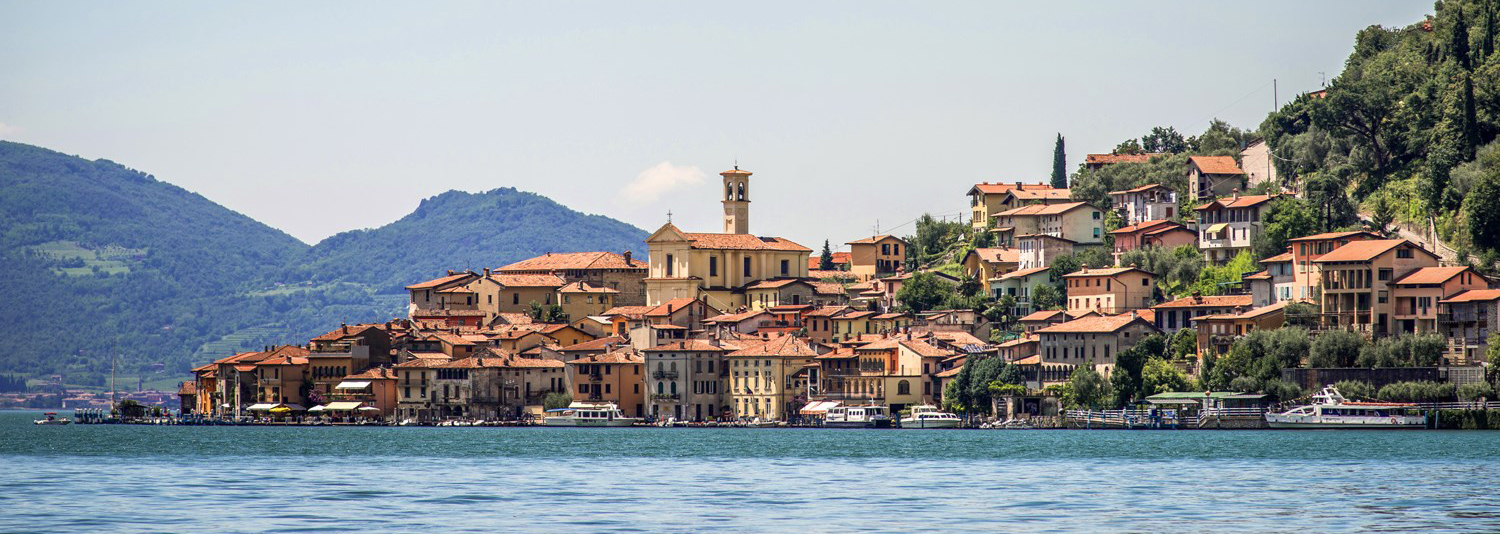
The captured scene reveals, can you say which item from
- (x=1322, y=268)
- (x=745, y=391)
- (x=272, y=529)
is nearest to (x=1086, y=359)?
(x=1322, y=268)

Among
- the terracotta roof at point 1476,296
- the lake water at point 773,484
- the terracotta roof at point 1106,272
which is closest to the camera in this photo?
the lake water at point 773,484

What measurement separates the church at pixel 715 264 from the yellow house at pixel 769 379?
47.5 feet

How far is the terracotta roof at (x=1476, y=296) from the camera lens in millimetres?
88500

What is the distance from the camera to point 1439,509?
4462 cm

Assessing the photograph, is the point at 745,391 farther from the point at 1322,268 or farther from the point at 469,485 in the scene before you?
the point at 469,485

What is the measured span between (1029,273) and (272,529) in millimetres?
80068

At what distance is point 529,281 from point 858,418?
32962 mm

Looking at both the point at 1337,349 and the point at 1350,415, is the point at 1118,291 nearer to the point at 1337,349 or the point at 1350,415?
the point at 1337,349

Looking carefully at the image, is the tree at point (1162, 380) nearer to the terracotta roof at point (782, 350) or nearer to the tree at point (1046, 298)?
the tree at point (1046, 298)

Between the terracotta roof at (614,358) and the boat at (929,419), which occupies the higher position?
the terracotta roof at (614,358)

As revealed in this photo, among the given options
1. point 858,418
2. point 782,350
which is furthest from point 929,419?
point 782,350

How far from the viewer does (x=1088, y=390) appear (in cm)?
9931

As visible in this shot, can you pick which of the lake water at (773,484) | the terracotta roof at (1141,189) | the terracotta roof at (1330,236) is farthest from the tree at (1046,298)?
the lake water at (773,484)

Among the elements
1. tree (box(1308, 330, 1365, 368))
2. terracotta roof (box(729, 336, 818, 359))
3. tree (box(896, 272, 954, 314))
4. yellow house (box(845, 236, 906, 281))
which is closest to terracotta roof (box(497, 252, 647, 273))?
yellow house (box(845, 236, 906, 281))
